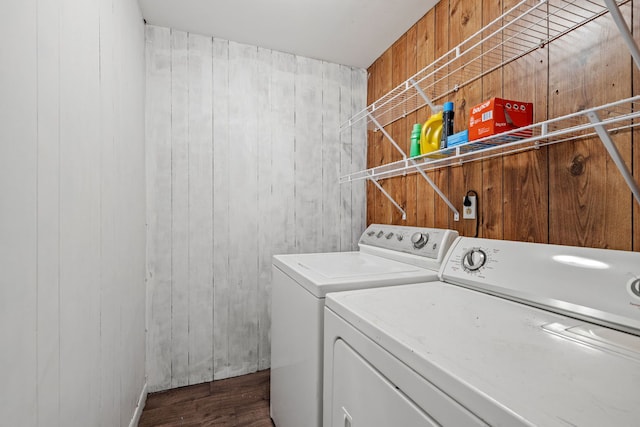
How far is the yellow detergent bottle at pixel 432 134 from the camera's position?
1515 mm

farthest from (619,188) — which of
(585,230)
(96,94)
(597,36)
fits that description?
(96,94)

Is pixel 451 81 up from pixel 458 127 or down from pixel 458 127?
up

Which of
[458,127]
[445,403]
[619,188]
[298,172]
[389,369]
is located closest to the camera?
[445,403]

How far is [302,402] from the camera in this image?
124cm

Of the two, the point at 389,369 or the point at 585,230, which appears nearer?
the point at 389,369

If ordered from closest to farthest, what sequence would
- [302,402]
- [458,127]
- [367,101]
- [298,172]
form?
1. [302,402]
2. [458,127]
3. [298,172]
4. [367,101]

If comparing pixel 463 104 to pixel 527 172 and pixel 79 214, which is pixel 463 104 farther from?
pixel 79 214

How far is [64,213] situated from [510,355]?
123 cm

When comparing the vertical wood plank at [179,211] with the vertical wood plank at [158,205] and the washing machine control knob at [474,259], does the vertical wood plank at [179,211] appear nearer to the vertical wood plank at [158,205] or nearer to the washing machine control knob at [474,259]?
the vertical wood plank at [158,205]

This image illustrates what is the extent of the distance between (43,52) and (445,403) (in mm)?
1256

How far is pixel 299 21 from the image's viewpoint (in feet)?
6.38

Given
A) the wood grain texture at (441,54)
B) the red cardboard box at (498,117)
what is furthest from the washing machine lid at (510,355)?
the wood grain texture at (441,54)

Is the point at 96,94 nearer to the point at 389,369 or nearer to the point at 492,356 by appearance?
the point at 389,369

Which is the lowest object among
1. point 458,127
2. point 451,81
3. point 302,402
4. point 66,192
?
point 302,402
